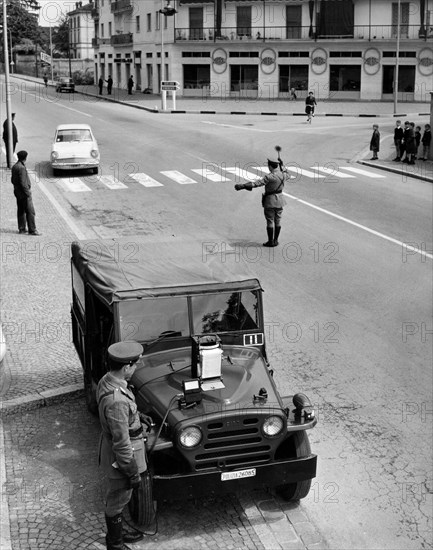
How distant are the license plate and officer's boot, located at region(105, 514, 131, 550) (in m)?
1.00

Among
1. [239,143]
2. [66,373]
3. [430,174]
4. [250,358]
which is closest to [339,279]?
[66,373]

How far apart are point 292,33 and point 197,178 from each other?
39.9 meters

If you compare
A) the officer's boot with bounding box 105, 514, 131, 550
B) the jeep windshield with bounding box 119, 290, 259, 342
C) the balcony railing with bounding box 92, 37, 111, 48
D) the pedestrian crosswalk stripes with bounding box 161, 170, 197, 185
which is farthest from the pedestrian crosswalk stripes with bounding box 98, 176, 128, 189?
the balcony railing with bounding box 92, 37, 111, 48

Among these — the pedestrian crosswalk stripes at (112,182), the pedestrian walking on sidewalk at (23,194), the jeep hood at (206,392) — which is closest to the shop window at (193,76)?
the pedestrian crosswalk stripes at (112,182)

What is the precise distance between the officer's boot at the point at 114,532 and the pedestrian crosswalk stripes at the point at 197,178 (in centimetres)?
2017

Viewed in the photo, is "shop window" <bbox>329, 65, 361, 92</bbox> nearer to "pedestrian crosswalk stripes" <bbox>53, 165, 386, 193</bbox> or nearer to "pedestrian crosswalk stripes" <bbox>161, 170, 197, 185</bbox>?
"pedestrian crosswalk stripes" <bbox>53, 165, 386, 193</bbox>

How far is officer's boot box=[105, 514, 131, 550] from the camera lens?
6949mm

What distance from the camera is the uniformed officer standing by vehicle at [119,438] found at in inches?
265

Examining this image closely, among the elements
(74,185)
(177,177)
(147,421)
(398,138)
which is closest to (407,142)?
(398,138)

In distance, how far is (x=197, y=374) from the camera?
7660mm

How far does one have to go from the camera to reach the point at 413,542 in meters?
8.02

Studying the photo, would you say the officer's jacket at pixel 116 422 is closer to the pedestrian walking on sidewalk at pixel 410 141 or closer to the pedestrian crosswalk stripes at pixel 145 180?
the pedestrian crosswalk stripes at pixel 145 180

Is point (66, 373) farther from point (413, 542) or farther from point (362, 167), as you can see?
point (362, 167)

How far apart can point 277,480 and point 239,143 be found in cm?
3041
